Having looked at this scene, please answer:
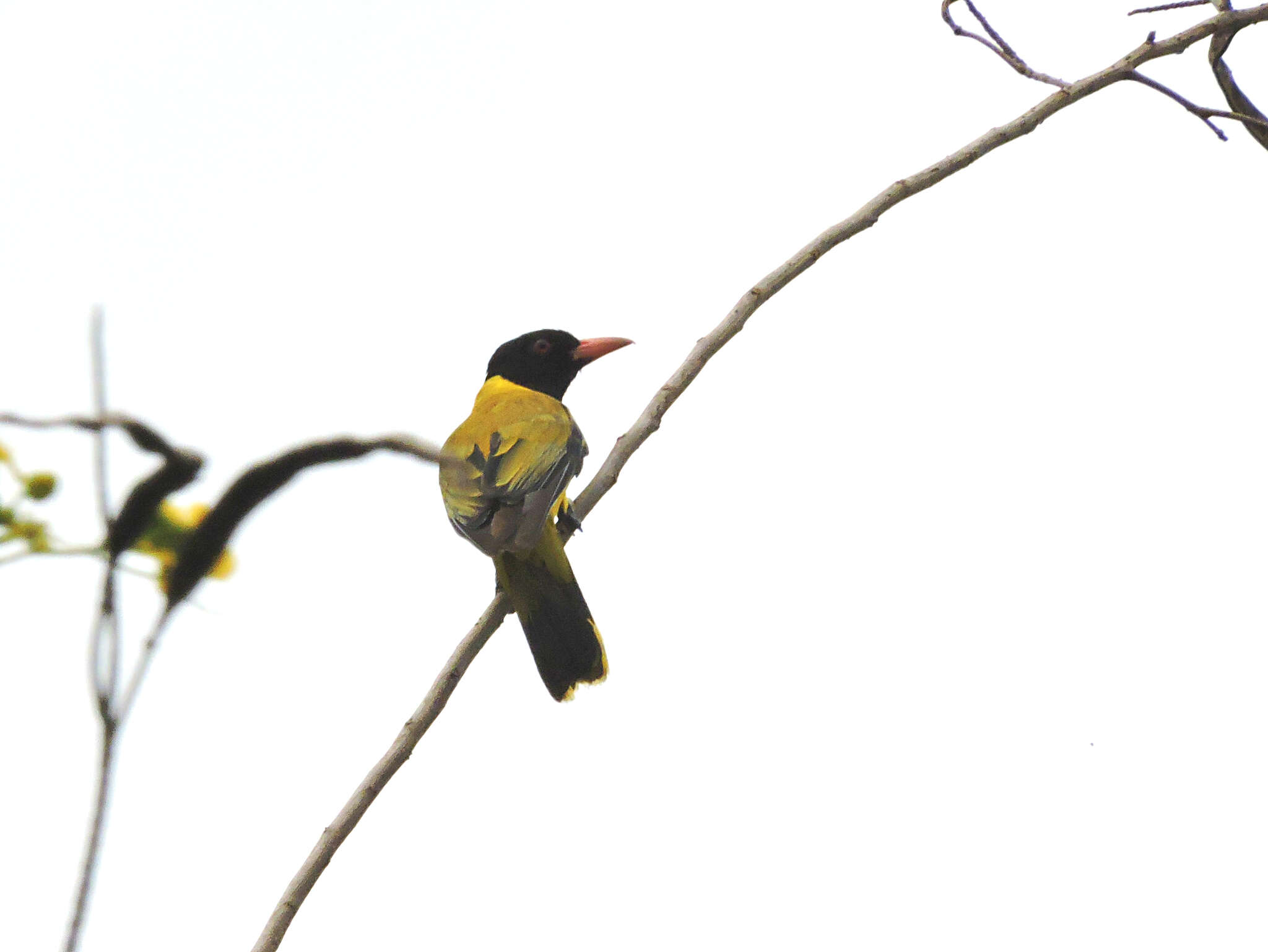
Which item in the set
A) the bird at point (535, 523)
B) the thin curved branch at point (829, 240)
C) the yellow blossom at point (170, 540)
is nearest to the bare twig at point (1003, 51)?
the thin curved branch at point (829, 240)

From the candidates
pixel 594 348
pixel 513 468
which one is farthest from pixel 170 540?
pixel 594 348

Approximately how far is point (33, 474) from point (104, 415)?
0.63ft

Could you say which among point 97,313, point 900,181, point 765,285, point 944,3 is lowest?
point 97,313

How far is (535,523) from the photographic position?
3359mm

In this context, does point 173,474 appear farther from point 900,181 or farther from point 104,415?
point 900,181

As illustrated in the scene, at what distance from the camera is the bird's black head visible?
522 centimetres

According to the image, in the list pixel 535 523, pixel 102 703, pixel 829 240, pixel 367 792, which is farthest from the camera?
pixel 535 523

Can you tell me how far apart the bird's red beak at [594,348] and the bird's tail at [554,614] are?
1560 mm

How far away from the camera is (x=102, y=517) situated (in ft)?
1.20

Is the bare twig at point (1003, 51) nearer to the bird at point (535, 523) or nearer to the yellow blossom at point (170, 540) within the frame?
the bird at point (535, 523)

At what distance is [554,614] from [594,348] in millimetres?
1788

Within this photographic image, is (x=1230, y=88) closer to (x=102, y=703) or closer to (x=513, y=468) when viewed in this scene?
(x=513, y=468)

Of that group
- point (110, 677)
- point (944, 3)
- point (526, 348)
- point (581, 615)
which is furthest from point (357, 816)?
point (526, 348)

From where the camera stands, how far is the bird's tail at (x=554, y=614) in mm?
3684
